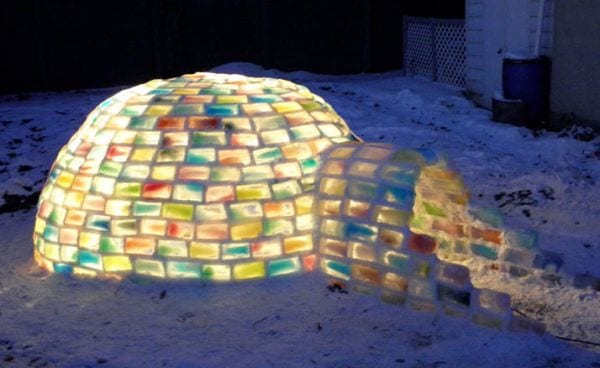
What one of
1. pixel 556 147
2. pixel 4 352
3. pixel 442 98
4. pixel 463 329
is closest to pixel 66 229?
pixel 4 352

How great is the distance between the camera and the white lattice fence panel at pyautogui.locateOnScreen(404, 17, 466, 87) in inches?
506

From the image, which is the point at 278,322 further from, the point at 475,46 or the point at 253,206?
the point at 475,46

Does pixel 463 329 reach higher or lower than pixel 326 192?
lower

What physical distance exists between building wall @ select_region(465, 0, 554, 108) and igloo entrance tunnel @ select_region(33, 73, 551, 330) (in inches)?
236

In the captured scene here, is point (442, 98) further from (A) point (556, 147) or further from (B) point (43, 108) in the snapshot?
(B) point (43, 108)

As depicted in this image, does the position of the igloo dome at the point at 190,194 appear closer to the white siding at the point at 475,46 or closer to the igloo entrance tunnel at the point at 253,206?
the igloo entrance tunnel at the point at 253,206

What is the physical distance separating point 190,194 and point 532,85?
6.68 m

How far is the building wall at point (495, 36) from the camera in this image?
9.34 meters

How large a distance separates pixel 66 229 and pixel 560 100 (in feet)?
23.5

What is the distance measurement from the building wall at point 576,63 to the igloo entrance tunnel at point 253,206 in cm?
488

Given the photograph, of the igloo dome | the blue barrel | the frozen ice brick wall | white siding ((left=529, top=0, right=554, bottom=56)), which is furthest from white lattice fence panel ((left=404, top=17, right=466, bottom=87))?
the igloo dome

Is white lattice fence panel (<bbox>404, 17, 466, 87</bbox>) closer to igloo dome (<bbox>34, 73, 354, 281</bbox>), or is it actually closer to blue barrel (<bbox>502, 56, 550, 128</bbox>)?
blue barrel (<bbox>502, 56, 550, 128</bbox>)

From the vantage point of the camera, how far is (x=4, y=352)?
350cm

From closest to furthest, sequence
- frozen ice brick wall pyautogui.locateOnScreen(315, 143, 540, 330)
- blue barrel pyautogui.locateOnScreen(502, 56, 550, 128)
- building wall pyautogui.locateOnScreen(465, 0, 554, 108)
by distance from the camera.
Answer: frozen ice brick wall pyautogui.locateOnScreen(315, 143, 540, 330), blue barrel pyautogui.locateOnScreen(502, 56, 550, 128), building wall pyautogui.locateOnScreen(465, 0, 554, 108)
